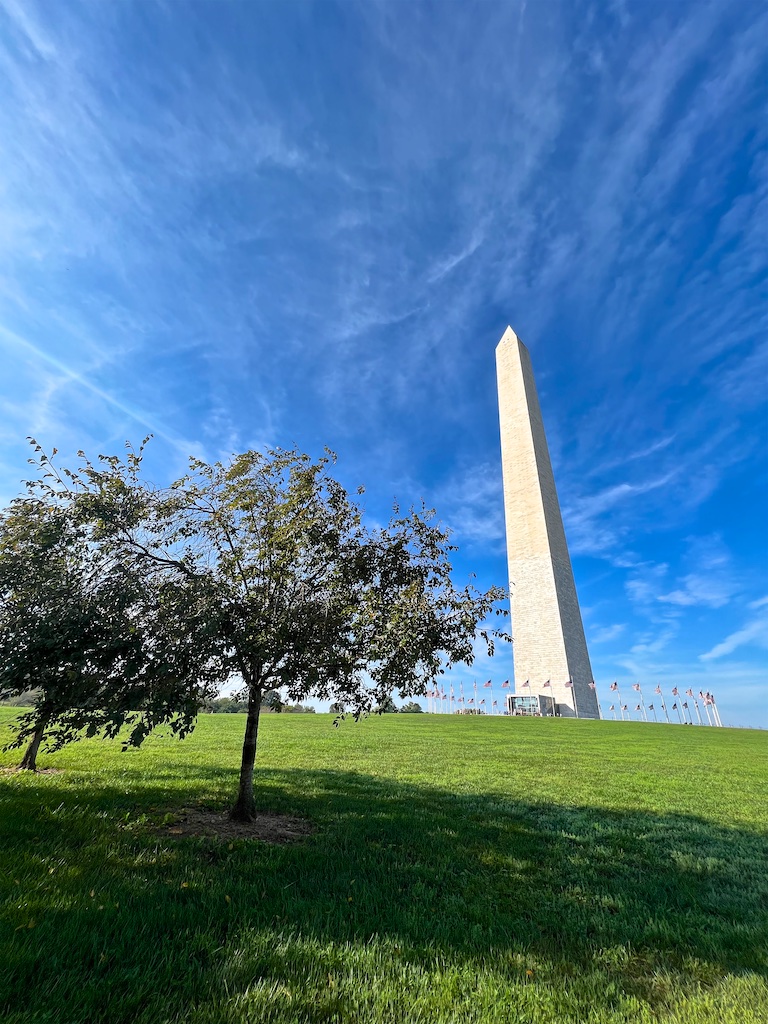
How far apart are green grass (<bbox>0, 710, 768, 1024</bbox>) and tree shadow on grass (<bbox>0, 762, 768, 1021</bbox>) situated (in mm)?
23

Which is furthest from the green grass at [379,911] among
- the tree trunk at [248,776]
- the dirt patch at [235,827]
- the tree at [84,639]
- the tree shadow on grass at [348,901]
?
the tree at [84,639]

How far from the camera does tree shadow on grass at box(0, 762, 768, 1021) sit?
345 cm

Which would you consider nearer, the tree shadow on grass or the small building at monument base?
the tree shadow on grass

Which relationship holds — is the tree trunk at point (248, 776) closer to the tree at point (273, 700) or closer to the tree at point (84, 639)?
the tree at point (273, 700)

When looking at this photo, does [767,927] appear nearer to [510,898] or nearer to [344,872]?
[510,898]

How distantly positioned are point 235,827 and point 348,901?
2.97 metres

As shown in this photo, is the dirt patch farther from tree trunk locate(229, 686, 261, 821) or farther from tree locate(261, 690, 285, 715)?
tree locate(261, 690, 285, 715)

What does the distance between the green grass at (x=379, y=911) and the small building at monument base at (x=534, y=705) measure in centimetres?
4196

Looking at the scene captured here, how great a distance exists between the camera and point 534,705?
4969 centimetres

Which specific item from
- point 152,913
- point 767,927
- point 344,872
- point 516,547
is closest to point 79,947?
point 152,913

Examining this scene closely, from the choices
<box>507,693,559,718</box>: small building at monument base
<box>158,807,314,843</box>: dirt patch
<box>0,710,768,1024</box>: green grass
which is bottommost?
<box>0,710,768,1024</box>: green grass

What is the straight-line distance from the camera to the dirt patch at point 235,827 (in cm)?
664

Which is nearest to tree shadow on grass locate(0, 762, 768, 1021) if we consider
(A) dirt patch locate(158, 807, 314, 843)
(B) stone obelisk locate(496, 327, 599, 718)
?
(A) dirt patch locate(158, 807, 314, 843)

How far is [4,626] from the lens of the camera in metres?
Result: 5.79
